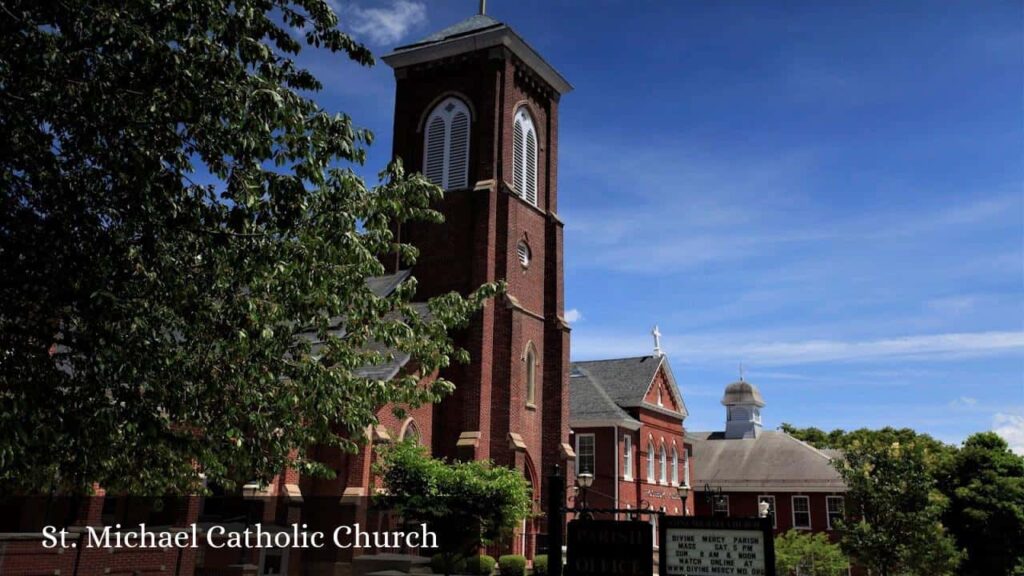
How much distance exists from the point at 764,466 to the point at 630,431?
13.9 m

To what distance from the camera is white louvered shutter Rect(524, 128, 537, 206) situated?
1337 inches

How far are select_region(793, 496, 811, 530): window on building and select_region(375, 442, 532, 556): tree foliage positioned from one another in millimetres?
32338

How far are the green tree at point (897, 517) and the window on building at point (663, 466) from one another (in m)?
12.6

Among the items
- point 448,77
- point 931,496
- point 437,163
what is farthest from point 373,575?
point 931,496

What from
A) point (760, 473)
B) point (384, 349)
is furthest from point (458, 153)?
point (760, 473)

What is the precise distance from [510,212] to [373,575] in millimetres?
15044

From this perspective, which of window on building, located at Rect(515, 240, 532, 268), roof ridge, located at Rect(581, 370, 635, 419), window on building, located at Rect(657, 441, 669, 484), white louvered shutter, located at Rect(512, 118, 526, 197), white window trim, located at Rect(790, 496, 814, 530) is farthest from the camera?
white window trim, located at Rect(790, 496, 814, 530)

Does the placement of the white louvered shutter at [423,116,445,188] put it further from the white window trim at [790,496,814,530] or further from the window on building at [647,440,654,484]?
the white window trim at [790,496,814,530]

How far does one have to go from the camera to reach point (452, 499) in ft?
74.0

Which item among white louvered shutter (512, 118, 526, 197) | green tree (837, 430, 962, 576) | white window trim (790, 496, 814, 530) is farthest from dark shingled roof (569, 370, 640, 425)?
white louvered shutter (512, 118, 526, 197)

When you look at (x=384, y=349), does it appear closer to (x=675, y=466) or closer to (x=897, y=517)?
(x=897, y=517)

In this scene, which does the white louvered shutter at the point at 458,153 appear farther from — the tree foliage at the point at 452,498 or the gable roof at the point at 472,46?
the tree foliage at the point at 452,498

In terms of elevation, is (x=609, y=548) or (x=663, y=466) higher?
(x=663, y=466)

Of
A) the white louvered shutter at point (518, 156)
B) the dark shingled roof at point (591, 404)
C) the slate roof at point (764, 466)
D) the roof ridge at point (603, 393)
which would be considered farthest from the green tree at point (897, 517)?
the white louvered shutter at point (518, 156)
